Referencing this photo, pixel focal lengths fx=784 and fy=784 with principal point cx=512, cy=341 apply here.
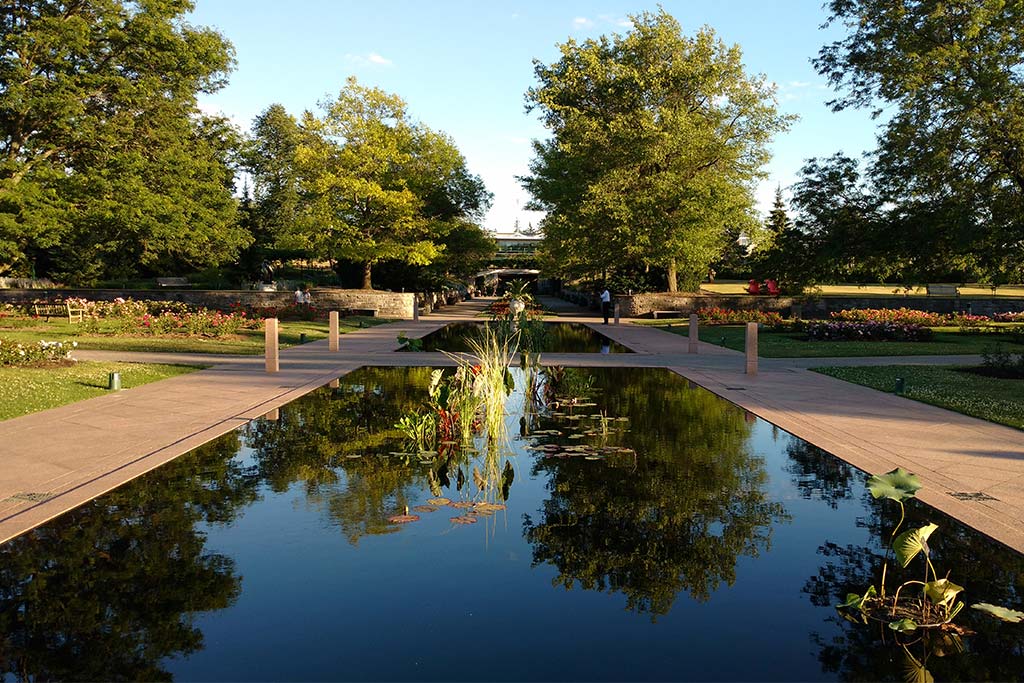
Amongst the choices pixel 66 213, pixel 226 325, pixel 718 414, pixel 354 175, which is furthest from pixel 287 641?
pixel 354 175

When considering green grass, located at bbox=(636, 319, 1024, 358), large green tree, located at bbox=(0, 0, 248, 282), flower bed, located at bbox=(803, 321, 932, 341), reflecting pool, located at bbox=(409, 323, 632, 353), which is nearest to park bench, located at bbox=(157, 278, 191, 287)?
large green tree, located at bbox=(0, 0, 248, 282)

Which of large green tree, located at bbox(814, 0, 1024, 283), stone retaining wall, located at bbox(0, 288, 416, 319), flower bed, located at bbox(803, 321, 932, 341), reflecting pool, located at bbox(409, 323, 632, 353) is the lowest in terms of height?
reflecting pool, located at bbox(409, 323, 632, 353)

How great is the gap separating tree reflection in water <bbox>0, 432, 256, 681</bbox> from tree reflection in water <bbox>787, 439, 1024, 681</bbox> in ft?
10.8

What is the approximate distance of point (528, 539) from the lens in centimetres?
559

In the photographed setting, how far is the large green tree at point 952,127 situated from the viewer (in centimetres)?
2322

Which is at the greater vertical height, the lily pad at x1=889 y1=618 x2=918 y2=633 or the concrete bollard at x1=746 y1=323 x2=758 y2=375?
the concrete bollard at x1=746 y1=323 x2=758 y2=375

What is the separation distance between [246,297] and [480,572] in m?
34.8

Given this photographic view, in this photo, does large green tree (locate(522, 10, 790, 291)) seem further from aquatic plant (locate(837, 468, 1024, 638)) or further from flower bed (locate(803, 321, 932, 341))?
aquatic plant (locate(837, 468, 1024, 638))

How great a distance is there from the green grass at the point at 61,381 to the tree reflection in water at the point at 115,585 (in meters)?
5.01

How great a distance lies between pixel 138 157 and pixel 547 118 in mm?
20946

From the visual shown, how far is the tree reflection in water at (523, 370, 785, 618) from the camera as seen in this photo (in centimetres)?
488

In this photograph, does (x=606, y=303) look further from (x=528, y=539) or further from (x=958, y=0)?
(x=528, y=539)

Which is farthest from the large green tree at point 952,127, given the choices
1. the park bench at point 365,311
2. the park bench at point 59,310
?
the park bench at point 59,310

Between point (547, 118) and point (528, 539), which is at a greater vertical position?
point (547, 118)
